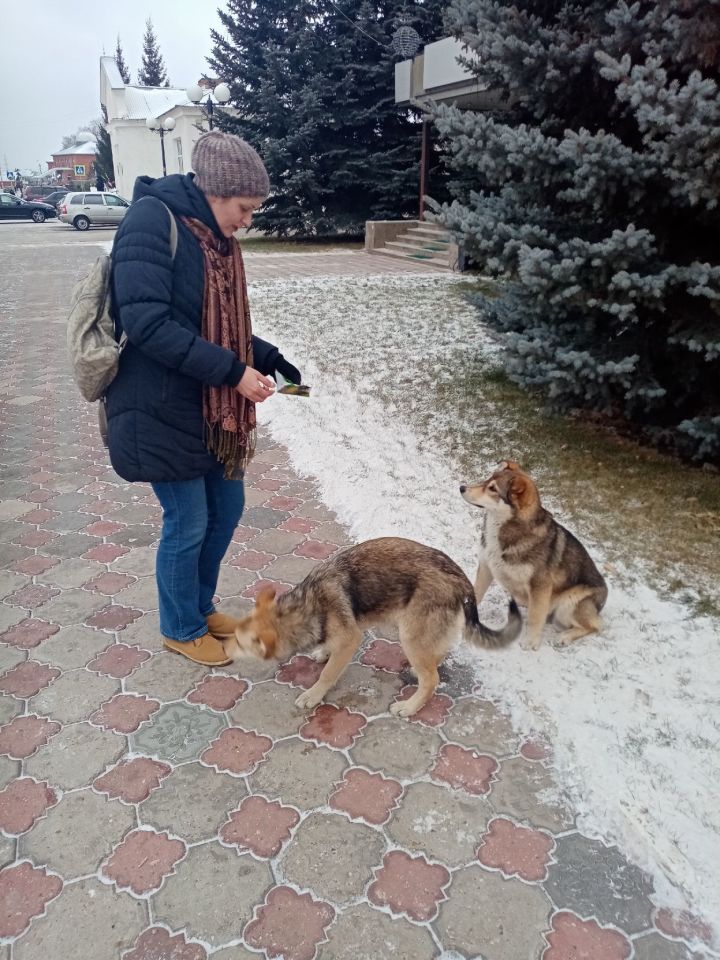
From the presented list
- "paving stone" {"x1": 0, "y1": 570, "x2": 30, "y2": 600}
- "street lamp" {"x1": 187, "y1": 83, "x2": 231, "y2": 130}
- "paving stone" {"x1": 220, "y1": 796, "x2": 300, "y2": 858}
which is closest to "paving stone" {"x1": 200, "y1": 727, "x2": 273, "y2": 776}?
"paving stone" {"x1": 220, "y1": 796, "x2": 300, "y2": 858}

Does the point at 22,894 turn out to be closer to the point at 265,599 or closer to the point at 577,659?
the point at 265,599

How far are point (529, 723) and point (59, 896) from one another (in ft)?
6.30

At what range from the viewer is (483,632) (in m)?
2.92

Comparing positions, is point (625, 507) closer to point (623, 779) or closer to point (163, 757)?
point (623, 779)

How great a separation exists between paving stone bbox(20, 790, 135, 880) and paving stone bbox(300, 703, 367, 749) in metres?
0.78

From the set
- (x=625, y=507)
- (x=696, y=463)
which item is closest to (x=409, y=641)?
(x=625, y=507)

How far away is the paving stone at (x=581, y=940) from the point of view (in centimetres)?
201

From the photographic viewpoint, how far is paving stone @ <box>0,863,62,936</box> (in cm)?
208

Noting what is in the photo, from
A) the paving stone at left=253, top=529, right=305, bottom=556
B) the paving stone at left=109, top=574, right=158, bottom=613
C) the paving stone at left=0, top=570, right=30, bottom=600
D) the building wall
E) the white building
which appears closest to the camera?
the paving stone at left=109, top=574, right=158, bottom=613

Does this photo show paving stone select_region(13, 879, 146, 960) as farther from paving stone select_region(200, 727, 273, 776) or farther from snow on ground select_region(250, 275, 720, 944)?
snow on ground select_region(250, 275, 720, 944)

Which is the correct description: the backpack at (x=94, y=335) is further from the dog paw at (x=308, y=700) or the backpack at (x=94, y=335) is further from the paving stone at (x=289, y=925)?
the paving stone at (x=289, y=925)

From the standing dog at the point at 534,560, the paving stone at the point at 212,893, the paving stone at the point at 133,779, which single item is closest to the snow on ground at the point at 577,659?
the standing dog at the point at 534,560

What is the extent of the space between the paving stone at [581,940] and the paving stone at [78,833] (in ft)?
4.93

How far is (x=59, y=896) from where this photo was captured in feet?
7.11
